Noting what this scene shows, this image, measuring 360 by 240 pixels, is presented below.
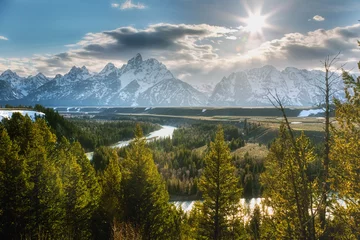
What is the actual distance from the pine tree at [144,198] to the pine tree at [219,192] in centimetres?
495

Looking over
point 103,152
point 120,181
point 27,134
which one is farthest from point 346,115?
point 103,152

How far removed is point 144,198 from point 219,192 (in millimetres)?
7806

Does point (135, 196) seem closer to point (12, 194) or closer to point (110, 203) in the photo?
point (110, 203)

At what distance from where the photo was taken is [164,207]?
2880cm

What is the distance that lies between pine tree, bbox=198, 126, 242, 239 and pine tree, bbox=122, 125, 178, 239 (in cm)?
495

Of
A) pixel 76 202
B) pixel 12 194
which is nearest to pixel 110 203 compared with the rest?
pixel 76 202

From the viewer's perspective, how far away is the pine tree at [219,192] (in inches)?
941

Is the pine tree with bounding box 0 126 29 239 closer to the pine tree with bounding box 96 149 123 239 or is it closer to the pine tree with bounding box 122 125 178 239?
the pine tree with bounding box 96 149 123 239

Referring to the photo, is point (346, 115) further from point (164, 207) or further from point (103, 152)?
point (103, 152)

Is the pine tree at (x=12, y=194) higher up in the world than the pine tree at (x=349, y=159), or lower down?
lower down

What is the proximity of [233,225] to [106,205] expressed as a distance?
482 inches

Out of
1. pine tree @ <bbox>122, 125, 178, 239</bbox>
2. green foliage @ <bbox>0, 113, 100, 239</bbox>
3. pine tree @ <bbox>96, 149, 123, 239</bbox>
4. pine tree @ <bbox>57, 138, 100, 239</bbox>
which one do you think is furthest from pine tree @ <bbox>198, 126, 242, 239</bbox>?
green foliage @ <bbox>0, 113, 100, 239</bbox>

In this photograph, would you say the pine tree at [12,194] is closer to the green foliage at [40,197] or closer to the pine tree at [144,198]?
the green foliage at [40,197]

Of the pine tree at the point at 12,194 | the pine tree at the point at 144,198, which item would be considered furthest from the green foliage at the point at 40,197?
the pine tree at the point at 144,198
